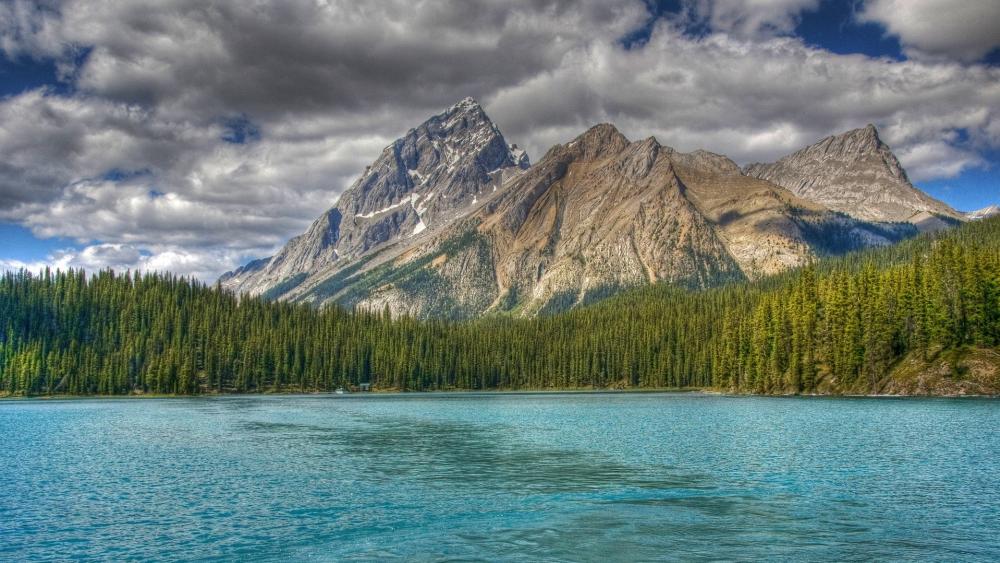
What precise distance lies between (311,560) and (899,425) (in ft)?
226

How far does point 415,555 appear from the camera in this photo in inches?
1118

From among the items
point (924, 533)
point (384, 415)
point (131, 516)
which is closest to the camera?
point (924, 533)

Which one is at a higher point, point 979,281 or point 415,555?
point 979,281

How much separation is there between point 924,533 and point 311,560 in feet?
84.5

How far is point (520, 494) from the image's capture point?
4144 centimetres

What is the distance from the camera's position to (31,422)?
106 metres

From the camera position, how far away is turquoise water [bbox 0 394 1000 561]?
29734mm

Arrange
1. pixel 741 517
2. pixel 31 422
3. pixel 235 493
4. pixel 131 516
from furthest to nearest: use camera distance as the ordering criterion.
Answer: pixel 31 422, pixel 235 493, pixel 131 516, pixel 741 517

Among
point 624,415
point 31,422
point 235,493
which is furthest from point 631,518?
point 31,422

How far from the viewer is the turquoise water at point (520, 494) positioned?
1171 inches

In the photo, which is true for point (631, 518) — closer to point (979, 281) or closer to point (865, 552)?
point (865, 552)

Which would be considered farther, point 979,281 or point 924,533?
point 979,281

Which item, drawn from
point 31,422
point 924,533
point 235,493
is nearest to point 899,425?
point 924,533

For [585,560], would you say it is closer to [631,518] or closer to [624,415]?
[631,518]
